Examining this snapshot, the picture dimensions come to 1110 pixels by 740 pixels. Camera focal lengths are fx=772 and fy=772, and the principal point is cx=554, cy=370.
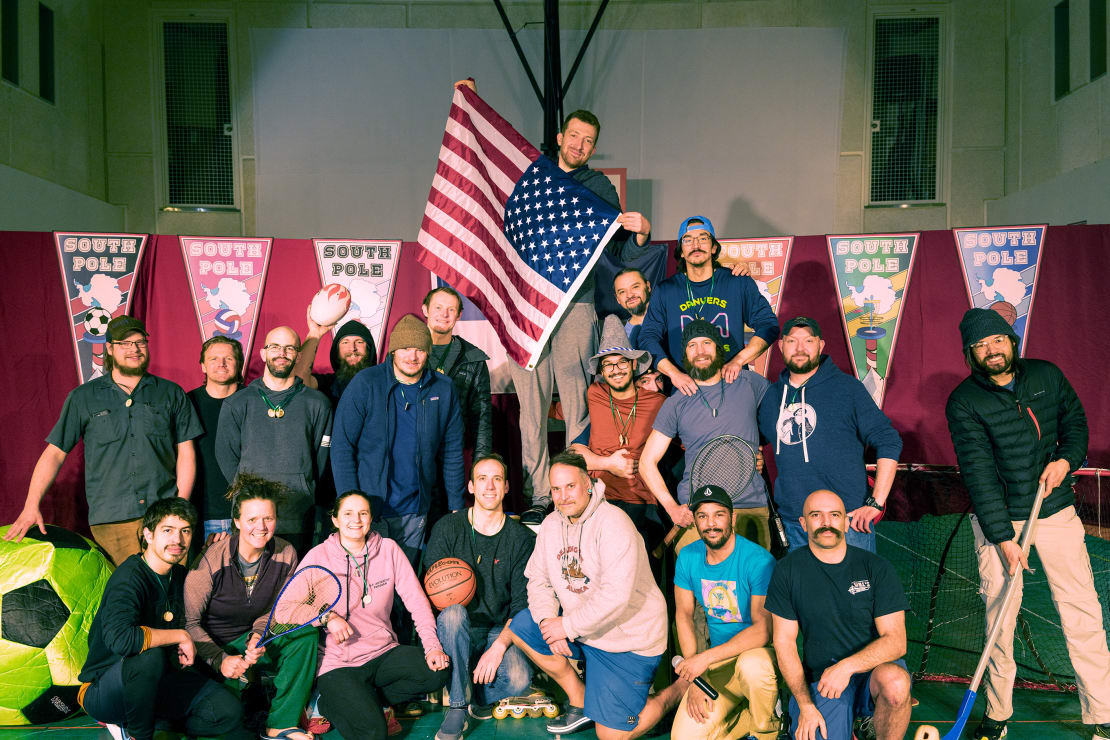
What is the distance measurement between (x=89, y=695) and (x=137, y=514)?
1389mm

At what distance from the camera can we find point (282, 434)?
5.37m

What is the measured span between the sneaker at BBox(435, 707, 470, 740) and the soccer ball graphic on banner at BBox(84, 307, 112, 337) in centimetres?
547

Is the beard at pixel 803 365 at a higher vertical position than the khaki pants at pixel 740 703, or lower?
higher

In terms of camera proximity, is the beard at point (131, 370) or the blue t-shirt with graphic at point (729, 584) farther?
the beard at point (131, 370)

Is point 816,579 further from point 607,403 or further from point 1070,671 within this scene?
point 1070,671

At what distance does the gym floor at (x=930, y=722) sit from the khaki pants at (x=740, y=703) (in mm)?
404

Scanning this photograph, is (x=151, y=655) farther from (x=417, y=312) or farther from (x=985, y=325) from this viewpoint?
(x=985, y=325)

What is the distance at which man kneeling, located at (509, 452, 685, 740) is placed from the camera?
4.56 meters

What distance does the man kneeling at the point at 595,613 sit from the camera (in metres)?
4.56

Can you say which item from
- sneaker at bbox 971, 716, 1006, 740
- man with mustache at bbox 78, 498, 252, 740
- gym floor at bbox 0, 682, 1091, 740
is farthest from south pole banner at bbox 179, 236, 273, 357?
sneaker at bbox 971, 716, 1006, 740

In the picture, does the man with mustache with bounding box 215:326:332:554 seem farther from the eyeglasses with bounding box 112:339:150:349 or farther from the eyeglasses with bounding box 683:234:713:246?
the eyeglasses with bounding box 683:234:713:246

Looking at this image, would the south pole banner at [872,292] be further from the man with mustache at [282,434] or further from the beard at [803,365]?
the man with mustache at [282,434]

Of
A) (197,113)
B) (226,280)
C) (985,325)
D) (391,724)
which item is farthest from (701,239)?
(197,113)

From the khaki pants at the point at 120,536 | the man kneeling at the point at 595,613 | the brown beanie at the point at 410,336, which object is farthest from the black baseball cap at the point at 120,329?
the man kneeling at the point at 595,613
